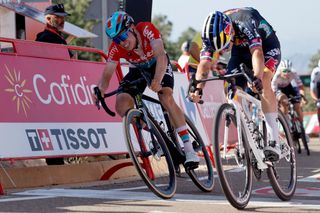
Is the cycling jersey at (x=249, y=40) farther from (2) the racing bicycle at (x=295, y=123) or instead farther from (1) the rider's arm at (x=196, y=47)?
(2) the racing bicycle at (x=295, y=123)

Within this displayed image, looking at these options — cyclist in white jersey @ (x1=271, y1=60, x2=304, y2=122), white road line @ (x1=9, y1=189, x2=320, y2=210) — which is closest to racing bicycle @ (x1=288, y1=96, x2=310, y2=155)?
cyclist in white jersey @ (x1=271, y1=60, x2=304, y2=122)

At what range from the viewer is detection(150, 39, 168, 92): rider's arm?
8.13 metres

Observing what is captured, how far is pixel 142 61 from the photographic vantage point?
27.9ft

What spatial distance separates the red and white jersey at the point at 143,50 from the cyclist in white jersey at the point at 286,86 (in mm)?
9158

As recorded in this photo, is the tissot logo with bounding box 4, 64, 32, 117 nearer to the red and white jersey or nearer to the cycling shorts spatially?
the red and white jersey

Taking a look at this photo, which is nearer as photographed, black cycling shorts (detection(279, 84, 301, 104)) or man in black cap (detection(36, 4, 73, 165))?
man in black cap (detection(36, 4, 73, 165))

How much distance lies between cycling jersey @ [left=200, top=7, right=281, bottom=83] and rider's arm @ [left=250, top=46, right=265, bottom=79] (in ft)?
0.20

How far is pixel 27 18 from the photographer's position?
46.0 ft

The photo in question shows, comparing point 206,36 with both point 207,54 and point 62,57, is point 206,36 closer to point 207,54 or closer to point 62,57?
point 207,54

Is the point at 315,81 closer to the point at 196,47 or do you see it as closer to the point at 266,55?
the point at 196,47

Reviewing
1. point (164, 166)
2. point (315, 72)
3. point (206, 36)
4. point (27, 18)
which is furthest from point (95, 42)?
point (206, 36)

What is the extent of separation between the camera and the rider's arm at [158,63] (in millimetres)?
8133

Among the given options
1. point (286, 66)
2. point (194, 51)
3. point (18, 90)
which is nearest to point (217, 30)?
point (18, 90)

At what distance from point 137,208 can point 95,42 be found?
22.5ft
